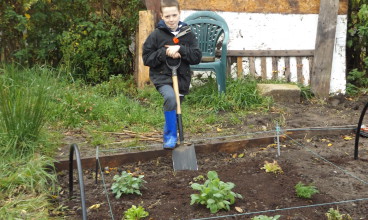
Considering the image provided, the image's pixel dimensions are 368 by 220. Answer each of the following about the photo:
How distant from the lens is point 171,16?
15.8 feet

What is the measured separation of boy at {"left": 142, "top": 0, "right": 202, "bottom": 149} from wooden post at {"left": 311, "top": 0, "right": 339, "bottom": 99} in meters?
3.17

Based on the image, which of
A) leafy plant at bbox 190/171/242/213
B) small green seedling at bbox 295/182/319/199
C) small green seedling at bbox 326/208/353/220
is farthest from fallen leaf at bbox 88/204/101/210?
small green seedling at bbox 326/208/353/220

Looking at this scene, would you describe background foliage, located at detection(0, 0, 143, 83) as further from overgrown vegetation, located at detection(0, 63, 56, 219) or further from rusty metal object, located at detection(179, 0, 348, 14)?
overgrown vegetation, located at detection(0, 63, 56, 219)

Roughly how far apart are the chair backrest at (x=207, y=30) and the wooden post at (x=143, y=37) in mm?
527

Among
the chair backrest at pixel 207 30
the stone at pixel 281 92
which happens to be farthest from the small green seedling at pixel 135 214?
the chair backrest at pixel 207 30

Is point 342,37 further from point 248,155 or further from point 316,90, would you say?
point 248,155

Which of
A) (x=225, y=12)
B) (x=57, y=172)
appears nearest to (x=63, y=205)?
(x=57, y=172)

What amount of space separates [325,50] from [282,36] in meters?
0.65

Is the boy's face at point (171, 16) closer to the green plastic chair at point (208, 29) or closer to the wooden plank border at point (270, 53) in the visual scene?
the green plastic chair at point (208, 29)

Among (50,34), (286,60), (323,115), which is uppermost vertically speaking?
(50,34)

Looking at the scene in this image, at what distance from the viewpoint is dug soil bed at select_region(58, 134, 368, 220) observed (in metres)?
3.76

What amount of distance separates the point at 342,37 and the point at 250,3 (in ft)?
4.63

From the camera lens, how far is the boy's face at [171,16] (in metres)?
4.79

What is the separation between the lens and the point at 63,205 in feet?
13.2
